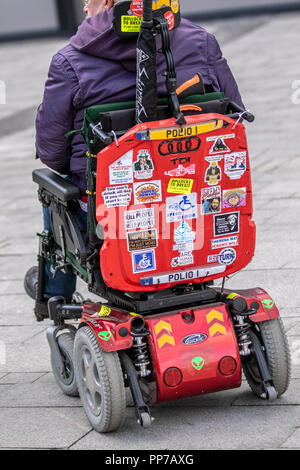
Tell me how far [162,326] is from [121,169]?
0.68 m

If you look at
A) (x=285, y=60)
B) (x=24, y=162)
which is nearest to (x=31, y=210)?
(x=24, y=162)

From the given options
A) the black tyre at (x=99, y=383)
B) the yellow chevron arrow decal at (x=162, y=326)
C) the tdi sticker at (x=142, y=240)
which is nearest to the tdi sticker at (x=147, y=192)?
the tdi sticker at (x=142, y=240)

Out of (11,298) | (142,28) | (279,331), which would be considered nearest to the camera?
(142,28)

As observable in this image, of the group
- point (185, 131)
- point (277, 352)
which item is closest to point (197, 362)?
point (277, 352)

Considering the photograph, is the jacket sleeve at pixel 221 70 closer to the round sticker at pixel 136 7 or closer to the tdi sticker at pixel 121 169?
the round sticker at pixel 136 7

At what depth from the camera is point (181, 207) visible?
388cm

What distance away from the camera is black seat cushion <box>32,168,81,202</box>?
13.4 ft

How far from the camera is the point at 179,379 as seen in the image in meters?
3.87

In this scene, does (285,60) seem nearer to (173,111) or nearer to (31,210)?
(31,210)

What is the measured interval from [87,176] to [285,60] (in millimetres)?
10445

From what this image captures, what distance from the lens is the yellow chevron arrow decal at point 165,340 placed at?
12.7 feet

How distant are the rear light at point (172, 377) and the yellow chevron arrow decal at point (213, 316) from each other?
0.88ft

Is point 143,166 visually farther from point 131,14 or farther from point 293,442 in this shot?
point 293,442

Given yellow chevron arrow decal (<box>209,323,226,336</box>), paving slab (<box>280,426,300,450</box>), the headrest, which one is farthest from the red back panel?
paving slab (<box>280,426,300,450</box>)
